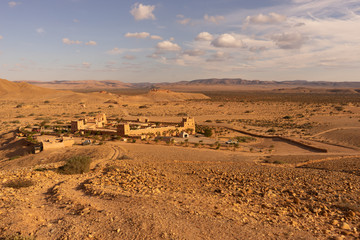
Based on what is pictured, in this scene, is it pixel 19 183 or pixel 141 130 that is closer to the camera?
A: pixel 19 183

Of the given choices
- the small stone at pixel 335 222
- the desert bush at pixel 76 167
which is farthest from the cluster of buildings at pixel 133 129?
the small stone at pixel 335 222

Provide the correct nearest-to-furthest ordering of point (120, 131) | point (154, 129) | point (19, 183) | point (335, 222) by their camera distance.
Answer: point (335, 222) < point (19, 183) < point (120, 131) < point (154, 129)

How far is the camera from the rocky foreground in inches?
263

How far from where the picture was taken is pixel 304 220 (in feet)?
24.3

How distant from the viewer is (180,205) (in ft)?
26.9

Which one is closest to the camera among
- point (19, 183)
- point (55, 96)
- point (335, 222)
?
point (335, 222)

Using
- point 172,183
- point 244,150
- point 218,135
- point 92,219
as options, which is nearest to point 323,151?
point 244,150

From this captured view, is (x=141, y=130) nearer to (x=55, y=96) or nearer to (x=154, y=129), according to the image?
(x=154, y=129)

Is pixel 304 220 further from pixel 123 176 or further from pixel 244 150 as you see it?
pixel 244 150

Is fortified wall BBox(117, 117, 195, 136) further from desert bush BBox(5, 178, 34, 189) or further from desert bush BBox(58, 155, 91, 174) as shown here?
desert bush BBox(5, 178, 34, 189)

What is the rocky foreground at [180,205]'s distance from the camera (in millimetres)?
6672

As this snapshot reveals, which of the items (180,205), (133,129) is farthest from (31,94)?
(180,205)

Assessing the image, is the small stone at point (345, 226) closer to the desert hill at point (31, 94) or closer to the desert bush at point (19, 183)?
the desert bush at point (19, 183)

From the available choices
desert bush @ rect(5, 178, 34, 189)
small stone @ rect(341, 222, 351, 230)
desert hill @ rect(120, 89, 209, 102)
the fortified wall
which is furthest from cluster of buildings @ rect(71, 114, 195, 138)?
desert hill @ rect(120, 89, 209, 102)
